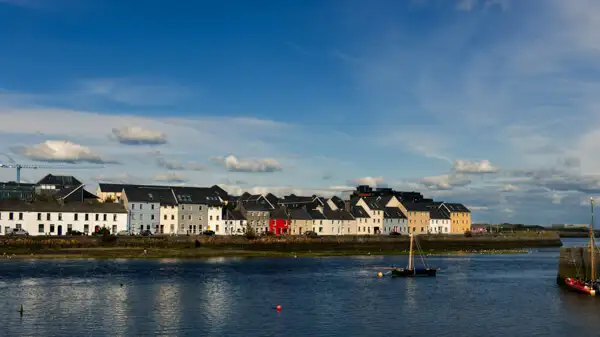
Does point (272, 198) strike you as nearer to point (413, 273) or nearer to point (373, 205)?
point (373, 205)

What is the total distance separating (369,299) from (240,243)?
243 ft

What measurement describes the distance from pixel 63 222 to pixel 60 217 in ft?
3.69

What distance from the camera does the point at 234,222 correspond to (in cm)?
15812

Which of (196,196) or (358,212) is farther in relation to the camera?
(358,212)

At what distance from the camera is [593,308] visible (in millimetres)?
57406

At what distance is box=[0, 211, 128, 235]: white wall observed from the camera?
411ft

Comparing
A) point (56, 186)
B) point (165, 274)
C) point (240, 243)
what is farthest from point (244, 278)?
point (56, 186)

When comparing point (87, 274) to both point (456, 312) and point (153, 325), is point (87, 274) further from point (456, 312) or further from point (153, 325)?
point (456, 312)

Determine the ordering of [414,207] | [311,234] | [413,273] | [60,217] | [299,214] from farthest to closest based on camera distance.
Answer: [414,207], [299,214], [311,234], [60,217], [413,273]

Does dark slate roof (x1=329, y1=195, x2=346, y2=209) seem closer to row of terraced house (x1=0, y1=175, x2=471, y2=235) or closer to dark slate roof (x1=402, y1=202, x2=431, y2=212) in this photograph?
row of terraced house (x1=0, y1=175, x2=471, y2=235)

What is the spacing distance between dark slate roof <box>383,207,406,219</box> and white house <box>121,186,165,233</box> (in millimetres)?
65756

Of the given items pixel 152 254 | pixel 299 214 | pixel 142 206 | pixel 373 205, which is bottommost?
pixel 152 254

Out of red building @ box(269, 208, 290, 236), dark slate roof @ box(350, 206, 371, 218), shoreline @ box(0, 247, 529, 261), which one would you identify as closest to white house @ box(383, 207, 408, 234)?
dark slate roof @ box(350, 206, 371, 218)

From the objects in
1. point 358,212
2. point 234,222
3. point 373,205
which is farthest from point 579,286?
point 373,205
